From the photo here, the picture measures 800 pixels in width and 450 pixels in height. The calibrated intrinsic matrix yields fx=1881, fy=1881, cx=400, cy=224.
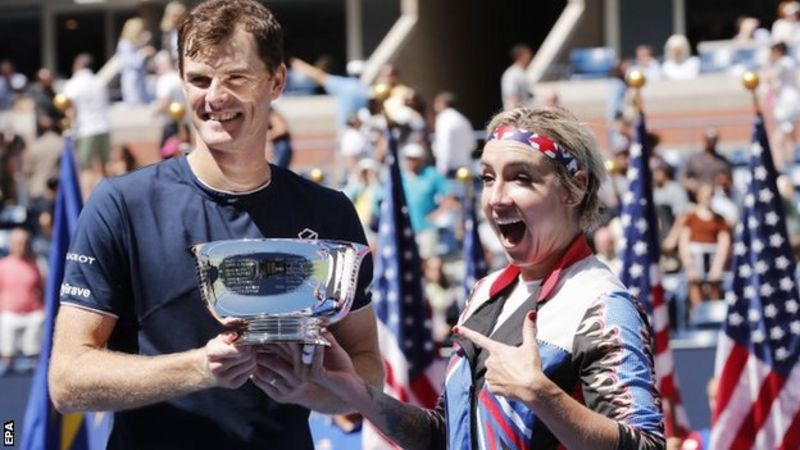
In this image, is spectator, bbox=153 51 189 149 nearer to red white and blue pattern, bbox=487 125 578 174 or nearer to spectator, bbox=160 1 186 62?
spectator, bbox=160 1 186 62

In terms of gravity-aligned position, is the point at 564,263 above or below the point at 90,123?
below

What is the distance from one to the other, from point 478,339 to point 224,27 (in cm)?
101

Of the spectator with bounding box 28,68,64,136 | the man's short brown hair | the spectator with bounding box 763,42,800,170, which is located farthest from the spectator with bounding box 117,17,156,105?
the man's short brown hair

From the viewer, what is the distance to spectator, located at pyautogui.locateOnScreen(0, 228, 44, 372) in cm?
1430

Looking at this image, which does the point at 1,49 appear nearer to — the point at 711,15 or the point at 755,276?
the point at 711,15

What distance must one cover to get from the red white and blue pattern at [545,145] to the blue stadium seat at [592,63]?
18.5 m

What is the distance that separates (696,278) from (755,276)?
3.12 meters

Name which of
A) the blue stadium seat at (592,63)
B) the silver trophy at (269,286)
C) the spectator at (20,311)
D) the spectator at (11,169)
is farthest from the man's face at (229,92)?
the blue stadium seat at (592,63)

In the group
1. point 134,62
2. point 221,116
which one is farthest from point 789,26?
point 221,116

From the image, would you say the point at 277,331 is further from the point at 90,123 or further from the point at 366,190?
the point at 90,123

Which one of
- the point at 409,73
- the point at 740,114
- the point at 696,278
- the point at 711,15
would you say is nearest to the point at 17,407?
the point at 696,278

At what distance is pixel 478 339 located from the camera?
3611 mm

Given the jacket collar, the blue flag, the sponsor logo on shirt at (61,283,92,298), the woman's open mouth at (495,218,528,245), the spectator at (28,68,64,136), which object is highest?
the spectator at (28,68,64,136)

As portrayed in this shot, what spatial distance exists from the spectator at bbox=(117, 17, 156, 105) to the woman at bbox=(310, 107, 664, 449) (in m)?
18.7
